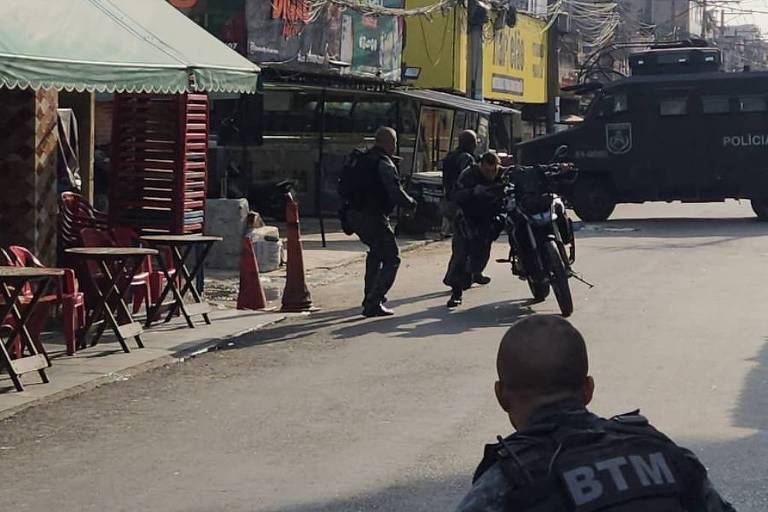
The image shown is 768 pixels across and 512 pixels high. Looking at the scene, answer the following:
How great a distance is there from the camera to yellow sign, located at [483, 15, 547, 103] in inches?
1425

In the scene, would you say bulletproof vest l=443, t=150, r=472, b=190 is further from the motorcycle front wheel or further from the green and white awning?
the green and white awning

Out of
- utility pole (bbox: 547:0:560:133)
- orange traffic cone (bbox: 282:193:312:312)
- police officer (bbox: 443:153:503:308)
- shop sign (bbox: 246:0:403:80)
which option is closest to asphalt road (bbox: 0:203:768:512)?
orange traffic cone (bbox: 282:193:312:312)

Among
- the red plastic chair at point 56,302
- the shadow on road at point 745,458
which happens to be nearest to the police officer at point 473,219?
the red plastic chair at point 56,302

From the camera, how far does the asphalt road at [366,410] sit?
21.0 ft

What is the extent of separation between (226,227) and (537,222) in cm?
497

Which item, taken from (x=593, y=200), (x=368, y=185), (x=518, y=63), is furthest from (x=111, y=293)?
(x=518, y=63)

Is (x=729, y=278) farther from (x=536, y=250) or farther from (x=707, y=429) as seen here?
(x=707, y=429)

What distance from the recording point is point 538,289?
12.8 metres

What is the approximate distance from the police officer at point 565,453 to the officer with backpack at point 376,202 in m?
9.31

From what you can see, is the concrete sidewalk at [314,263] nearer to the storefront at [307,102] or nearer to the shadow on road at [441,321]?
the storefront at [307,102]

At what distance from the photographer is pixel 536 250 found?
40.0 feet

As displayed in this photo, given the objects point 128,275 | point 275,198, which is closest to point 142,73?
point 128,275

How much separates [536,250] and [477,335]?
1424mm

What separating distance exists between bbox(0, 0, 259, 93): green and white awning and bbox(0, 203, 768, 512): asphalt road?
2057 mm
